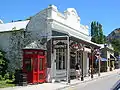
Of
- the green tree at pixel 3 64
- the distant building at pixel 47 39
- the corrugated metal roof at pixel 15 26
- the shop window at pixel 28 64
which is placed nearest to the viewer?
the shop window at pixel 28 64

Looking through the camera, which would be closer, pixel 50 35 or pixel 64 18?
pixel 50 35

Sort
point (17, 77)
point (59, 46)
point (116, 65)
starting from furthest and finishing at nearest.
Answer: point (116, 65) → point (59, 46) → point (17, 77)

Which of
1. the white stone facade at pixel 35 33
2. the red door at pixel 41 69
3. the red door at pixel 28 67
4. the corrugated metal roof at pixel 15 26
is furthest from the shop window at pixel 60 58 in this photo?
the red door at pixel 28 67

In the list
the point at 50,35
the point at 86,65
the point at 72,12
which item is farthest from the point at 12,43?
the point at 86,65

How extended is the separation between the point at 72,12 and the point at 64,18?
3188mm

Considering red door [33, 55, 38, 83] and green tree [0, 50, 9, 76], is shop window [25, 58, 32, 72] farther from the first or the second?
green tree [0, 50, 9, 76]

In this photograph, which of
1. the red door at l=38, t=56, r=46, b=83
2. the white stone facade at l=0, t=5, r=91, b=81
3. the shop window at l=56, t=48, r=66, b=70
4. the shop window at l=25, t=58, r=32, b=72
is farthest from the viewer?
the shop window at l=56, t=48, r=66, b=70

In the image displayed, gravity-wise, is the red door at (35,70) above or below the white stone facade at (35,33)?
below

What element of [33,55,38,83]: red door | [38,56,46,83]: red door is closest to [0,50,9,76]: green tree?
[38,56,46,83]: red door

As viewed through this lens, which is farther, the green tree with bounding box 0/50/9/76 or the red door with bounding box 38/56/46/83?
the green tree with bounding box 0/50/9/76

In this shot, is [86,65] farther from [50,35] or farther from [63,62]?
[50,35]

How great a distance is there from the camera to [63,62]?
28484 mm

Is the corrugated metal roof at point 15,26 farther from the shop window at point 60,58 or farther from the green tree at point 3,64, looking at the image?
the shop window at point 60,58

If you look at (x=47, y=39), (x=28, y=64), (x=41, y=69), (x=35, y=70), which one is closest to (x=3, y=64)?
(x=28, y=64)
